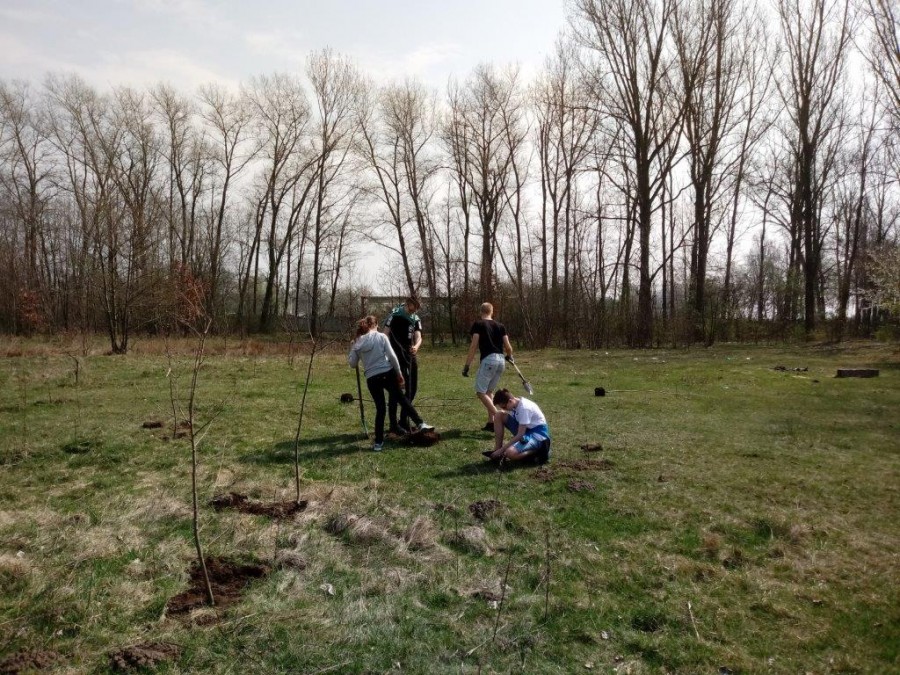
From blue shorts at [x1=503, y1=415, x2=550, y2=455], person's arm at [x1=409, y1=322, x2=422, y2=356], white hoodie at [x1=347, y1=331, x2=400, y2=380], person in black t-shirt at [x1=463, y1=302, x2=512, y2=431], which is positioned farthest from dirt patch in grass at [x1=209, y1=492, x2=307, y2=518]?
person's arm at [x1=409, y1=322, x2=422, y2=356]

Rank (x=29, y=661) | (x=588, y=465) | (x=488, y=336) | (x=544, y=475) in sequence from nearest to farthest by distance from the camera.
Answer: (x=29, y=661)
(x=544, y=475)
(x=588, y=465)
(x=488, y=336)

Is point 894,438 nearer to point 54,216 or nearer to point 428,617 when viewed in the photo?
point 428,617

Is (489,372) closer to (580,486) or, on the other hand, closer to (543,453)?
(543,453)

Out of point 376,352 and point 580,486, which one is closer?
point 580,486

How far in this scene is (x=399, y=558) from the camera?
458 cm

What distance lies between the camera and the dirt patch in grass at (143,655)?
123 inches

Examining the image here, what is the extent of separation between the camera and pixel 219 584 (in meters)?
4.11

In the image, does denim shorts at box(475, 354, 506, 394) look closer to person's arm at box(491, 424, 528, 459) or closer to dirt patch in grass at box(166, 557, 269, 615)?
person's arm at box(491, 424, 528, 459)

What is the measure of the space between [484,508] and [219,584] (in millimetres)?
2412

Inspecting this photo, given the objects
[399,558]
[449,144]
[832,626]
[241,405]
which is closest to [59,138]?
[449,144]

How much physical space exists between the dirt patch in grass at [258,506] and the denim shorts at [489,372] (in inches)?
139

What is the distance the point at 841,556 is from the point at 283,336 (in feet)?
126

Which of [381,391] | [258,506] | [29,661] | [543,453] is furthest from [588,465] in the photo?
[29,661]

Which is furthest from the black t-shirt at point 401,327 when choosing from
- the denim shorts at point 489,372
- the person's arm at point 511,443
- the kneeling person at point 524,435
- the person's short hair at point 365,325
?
the person's arm at point 511,443
